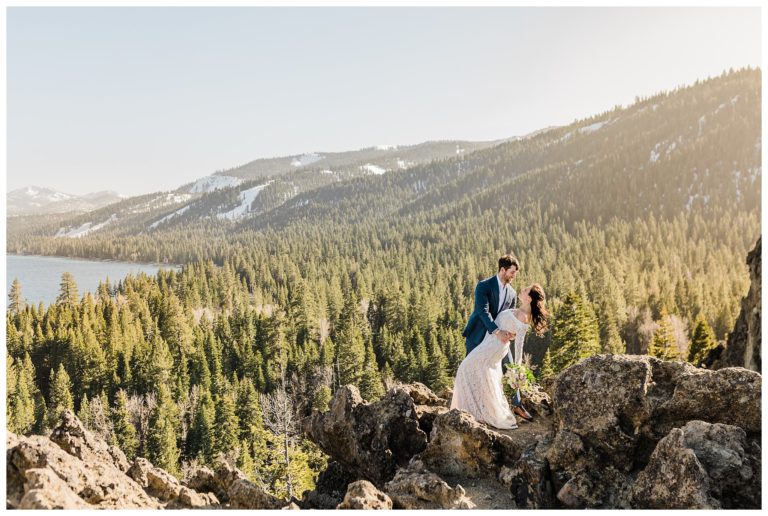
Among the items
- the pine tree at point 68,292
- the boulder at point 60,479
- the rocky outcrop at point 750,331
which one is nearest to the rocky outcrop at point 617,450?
the boulder at point 60,479

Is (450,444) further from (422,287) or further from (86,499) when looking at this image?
(422,287)

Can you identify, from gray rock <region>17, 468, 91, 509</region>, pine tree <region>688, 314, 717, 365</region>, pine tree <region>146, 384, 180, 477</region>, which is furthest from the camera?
pine tree <region>146, 384, 180, 477</region>

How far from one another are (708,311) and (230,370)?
6366 cm

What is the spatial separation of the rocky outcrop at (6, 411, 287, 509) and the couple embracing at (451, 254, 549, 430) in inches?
158

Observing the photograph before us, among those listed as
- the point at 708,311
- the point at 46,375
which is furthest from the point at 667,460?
the point at 46,375

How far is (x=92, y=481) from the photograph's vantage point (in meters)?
7.45

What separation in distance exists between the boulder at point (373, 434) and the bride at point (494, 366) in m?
1.07

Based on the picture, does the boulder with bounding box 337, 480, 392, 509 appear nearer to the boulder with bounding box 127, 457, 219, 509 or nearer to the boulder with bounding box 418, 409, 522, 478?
the boulder with bounding box 418, 409, 522, 478

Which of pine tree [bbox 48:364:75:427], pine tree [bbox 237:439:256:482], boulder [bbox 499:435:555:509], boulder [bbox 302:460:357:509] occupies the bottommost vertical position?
pine tree [bbox 237:439:256:482]

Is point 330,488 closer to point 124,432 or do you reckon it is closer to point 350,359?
point 124,432

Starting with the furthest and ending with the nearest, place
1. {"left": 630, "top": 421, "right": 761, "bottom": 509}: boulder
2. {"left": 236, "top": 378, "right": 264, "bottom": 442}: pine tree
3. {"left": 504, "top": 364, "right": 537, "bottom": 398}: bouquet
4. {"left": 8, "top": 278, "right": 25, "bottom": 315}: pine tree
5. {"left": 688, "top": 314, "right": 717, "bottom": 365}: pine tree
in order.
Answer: {"left": 8, "top": 278, "right": 25, "bottom": 315}: pine tree, {"left": 236, "top": 378, "right": 264, "bottom": 442}: pine tree, {"left": 688, "top": 314, "right": 717, "bottom": 365}: pine tree, {"left": 504, "top": 364, "right": 537, "bottom": 398}: bouquet, {"left": 630, "top": 421, "right": 761, "bottom": 509}: boulder

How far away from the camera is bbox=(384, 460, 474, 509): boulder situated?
715 cm

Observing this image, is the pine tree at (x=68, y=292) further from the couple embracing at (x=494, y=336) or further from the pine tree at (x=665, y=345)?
the couple embracing at (x=494, y=336)

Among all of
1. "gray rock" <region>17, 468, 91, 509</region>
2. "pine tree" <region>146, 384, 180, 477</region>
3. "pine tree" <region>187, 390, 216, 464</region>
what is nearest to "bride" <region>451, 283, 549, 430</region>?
"gray rock" <region>17, 468, 91, 509</region>
